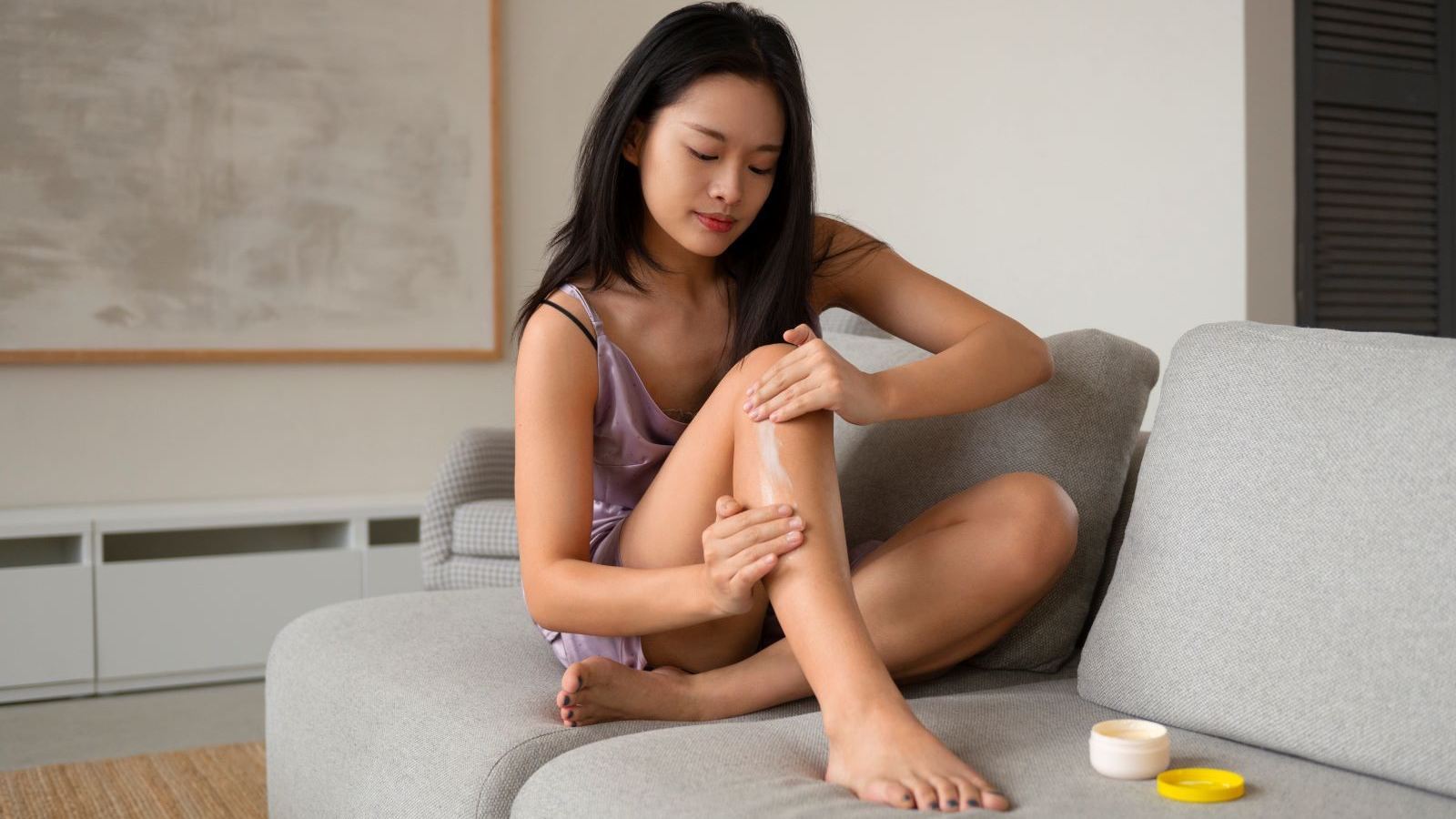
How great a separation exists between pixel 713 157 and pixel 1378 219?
2383 millimetres

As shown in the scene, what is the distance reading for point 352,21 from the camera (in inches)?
163

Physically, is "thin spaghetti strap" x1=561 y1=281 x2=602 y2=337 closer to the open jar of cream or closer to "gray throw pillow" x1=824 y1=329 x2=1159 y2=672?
"gray throw pillow" x1=824 y1=329 x2=1159 y2=672

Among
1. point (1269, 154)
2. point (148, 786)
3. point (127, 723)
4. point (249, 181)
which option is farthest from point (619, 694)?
point (249, 181)

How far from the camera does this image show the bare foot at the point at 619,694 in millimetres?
1346

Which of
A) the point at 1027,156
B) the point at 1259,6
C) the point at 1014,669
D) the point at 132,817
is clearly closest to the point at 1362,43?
the point at 1259,6

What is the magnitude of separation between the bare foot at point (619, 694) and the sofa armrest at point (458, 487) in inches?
66.4

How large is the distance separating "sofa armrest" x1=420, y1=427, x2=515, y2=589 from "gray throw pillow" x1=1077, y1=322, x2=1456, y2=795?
6.33ft

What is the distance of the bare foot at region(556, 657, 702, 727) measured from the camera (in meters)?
1.35

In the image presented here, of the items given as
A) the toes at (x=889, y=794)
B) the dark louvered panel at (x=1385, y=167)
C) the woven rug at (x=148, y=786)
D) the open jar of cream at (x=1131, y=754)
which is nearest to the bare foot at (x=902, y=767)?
the toes at (x=889, y=794)

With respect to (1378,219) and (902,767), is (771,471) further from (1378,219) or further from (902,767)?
(1378,219)

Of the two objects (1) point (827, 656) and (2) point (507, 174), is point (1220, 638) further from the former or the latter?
(2) point (507, 174)

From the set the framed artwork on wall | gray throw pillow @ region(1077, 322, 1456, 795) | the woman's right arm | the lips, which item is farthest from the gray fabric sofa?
the framed artwork on wall

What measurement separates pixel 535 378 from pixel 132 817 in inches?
54.0

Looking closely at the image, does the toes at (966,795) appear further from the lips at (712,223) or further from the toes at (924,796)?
the lips at (712,223)
